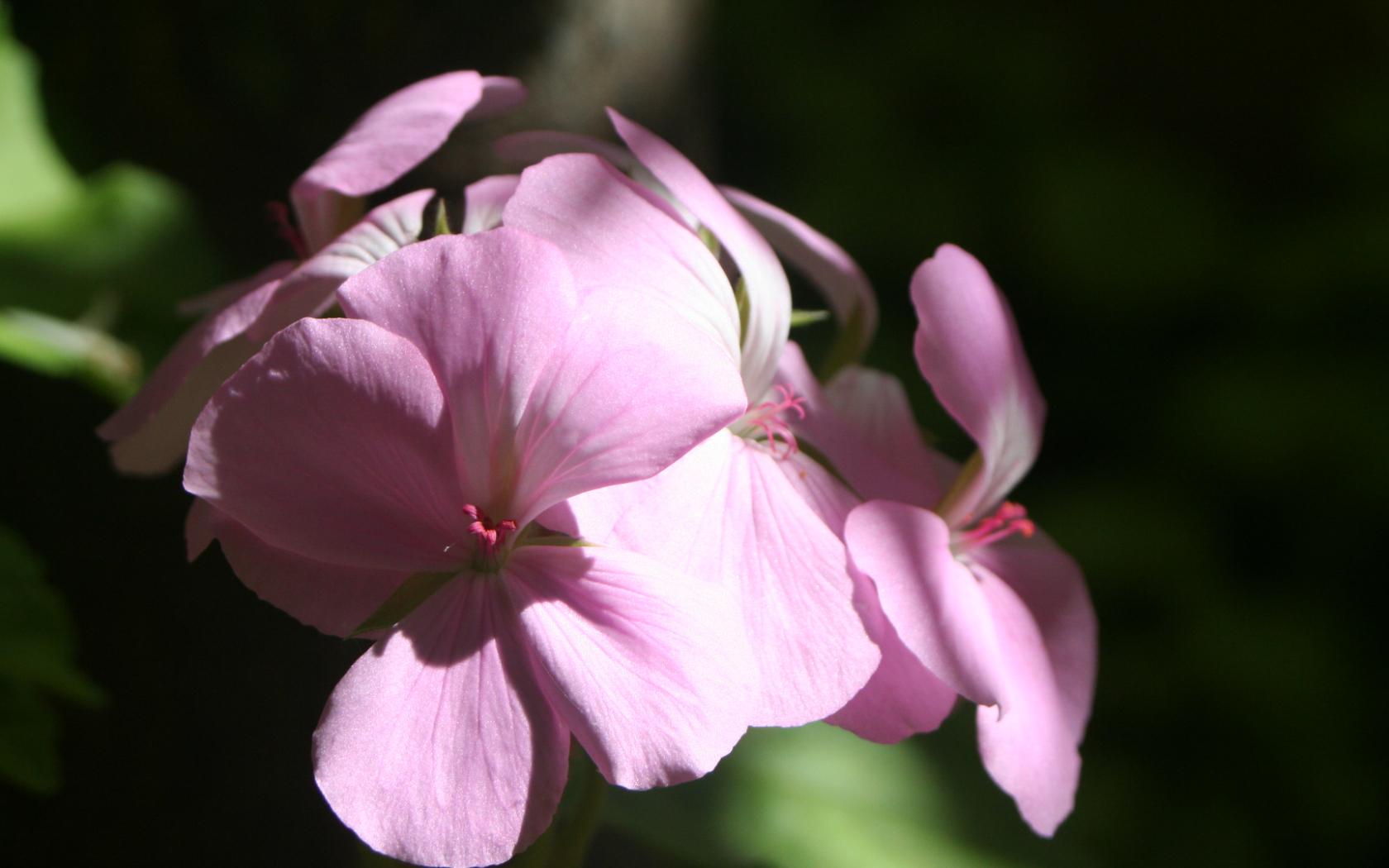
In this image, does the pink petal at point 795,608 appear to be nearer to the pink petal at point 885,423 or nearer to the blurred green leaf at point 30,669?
the pink petal at point 885,423

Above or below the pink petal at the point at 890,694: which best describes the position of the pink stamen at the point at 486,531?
above

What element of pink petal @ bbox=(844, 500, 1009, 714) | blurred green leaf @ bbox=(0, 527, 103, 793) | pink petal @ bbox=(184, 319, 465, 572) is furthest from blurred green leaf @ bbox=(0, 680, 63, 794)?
pink petal @ bbox=(844, 500, 1009, 714)

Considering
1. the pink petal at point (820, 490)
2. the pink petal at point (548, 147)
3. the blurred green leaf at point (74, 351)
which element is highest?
the pink petal at point (548, 147)

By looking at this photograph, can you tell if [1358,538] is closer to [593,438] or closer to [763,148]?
[763,148]

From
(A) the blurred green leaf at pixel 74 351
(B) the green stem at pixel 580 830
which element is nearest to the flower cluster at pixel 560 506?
(B) the green stem at pixel 580 830

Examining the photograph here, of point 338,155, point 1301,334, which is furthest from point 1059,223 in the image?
point 338,155

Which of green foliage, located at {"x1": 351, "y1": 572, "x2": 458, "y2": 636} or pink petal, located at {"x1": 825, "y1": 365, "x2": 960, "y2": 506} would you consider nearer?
green foliage, located at {"x1": 351, "y1": 572, "x2": 458, "y2": 636}

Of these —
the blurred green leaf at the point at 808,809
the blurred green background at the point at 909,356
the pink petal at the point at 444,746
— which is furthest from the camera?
the blurred green background at the point at 909,356

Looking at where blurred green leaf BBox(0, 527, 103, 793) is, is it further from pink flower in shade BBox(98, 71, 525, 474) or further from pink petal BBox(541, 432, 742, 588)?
pink petal BBox(541, 432, 742, 588)
